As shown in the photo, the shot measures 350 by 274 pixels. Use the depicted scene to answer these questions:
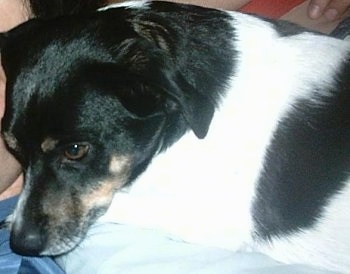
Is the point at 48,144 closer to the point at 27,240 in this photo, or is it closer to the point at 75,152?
the point at 75,152

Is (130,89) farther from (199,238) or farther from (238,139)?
(199,238)

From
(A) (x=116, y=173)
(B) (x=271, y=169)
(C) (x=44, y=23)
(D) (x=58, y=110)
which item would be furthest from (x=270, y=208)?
(C) (x=44, y=23)

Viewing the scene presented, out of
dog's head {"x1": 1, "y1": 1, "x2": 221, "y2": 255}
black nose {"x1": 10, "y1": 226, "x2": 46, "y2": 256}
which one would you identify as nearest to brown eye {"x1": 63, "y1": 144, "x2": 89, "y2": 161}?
dog's head {"x1": 1, "y1": 1, "x2": 221, "y2": 255}

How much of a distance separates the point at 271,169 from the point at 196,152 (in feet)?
0.57

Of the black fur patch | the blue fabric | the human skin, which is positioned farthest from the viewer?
the human skin

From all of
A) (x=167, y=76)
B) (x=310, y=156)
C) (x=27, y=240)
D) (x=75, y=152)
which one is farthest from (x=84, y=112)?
(x=310, y=156)

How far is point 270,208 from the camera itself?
6.21 feet

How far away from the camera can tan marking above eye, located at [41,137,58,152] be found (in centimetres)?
178

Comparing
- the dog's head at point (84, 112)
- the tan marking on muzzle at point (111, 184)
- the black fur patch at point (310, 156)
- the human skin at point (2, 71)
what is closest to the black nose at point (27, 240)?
the dog's head at point (84, 112)

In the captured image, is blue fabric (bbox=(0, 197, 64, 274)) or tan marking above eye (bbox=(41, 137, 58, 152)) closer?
tan marking above eye (bbox=(41, 137, 58, 152))

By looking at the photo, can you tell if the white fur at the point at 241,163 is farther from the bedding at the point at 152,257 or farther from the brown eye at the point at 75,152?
the brown eye at the point at 75,152

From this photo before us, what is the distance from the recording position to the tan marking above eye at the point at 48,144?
178cm

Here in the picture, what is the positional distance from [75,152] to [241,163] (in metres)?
0.37

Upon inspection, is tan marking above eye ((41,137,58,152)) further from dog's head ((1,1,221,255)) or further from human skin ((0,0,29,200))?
human skin ((0,0,29,200))
